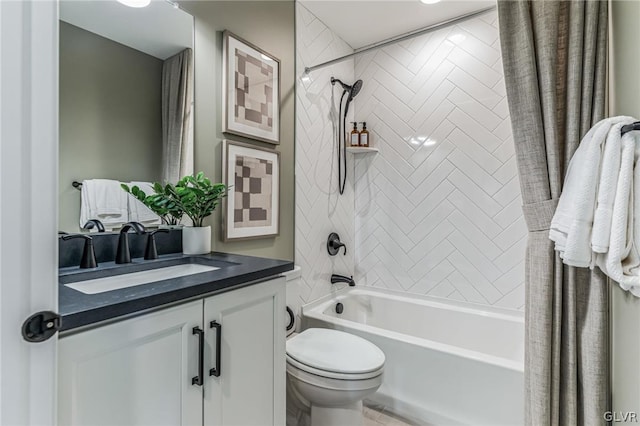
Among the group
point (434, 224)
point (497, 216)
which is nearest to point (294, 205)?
point (434, 224)

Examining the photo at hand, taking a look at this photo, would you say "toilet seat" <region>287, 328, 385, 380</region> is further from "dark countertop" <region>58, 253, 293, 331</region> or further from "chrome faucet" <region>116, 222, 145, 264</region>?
"chrome faucet" <region>116, 222, 145, 264</region>

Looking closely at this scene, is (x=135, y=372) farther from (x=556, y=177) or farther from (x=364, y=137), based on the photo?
(x=364, y=137)

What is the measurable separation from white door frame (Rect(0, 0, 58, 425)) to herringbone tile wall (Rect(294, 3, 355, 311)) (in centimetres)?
153

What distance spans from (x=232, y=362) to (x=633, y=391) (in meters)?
1.11

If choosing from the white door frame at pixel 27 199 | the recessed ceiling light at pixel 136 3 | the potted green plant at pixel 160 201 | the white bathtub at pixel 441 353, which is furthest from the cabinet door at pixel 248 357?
the recessed ceiling light at pixel 136 3

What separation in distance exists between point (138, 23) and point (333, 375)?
65.3 inches

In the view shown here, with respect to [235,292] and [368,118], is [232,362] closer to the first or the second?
[235,292]

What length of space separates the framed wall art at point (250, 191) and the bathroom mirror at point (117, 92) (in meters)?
0.25

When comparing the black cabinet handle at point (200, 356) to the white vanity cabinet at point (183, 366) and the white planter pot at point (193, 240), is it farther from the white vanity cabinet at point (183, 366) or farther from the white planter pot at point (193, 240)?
the white planter pot at point (193, 240)

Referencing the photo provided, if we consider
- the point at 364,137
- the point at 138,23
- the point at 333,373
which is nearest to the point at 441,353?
the point at 333,373

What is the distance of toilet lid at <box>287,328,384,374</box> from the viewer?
139 centimetres

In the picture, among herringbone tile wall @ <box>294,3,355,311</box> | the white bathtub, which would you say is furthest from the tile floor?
herringbone tile wall @ <box>294,3,355,311</box>

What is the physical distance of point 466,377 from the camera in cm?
158

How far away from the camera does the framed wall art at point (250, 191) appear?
1677 millimetres
